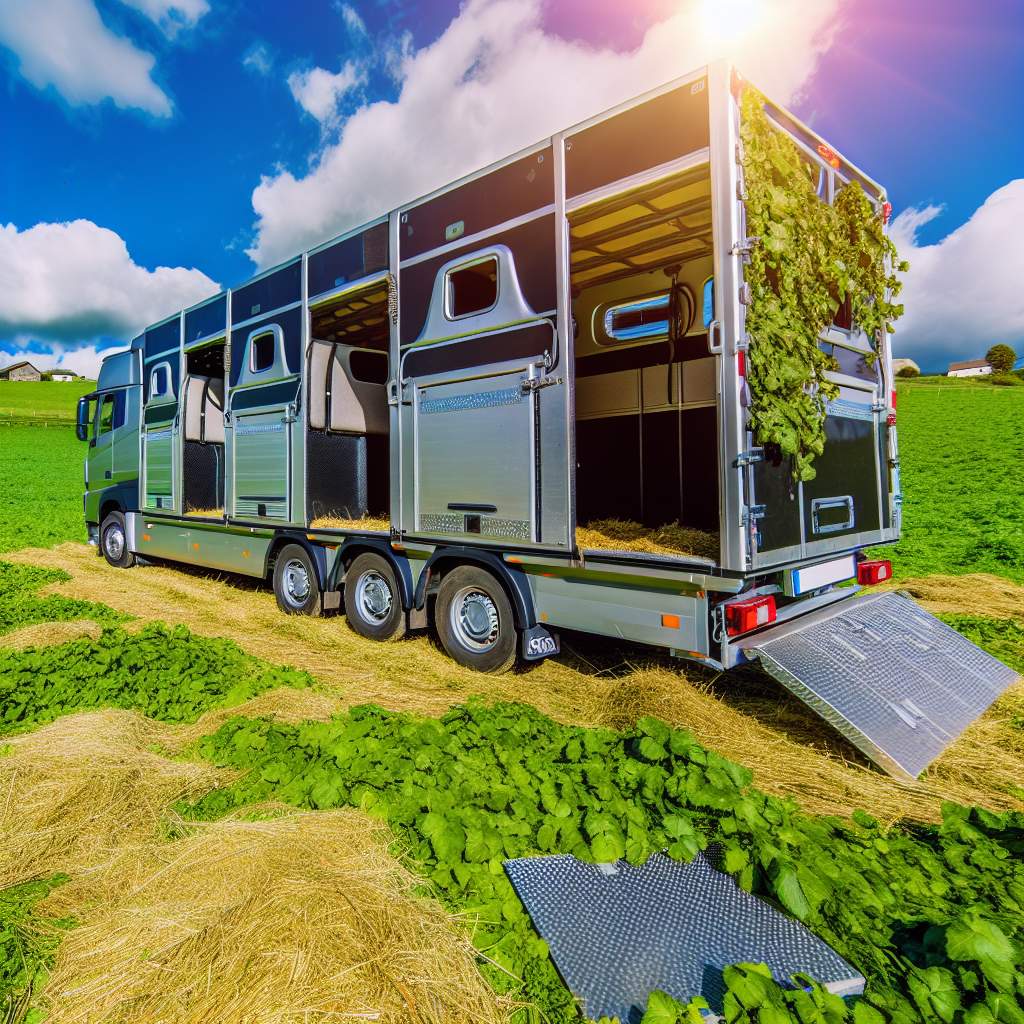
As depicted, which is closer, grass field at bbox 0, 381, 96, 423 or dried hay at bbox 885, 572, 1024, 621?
dried hay at bbox 885, 572, 1024, 621

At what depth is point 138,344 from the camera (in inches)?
385

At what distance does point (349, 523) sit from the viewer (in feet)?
22.5

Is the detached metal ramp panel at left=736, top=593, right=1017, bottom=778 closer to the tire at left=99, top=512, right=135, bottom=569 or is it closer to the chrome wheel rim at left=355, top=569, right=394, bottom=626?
the chrome wheel rim at left=355, top=569, right=394, bottom=626

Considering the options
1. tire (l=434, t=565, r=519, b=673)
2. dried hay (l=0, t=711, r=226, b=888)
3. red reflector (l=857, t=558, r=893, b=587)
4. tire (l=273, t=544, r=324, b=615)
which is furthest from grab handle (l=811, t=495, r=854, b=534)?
tire (l=273, t=544, r=324, b=615)

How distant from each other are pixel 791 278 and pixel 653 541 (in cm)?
193

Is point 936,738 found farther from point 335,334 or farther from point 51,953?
point 335,334

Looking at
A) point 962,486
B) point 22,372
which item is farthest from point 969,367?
point 22,372

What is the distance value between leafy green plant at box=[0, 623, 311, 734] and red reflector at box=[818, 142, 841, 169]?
5.20m

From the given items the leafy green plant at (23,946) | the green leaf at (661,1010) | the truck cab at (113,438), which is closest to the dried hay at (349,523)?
the leafy green plant at (23,946)

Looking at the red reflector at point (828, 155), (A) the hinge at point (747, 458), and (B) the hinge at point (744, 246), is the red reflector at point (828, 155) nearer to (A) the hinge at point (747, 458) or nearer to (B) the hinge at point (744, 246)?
(B) the hinge at point (744, 246)

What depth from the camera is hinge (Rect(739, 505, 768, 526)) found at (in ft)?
12.0

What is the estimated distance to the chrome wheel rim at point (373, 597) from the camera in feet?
20.3

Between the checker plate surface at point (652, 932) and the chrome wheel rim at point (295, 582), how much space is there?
513cm

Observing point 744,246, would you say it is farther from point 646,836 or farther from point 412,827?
point 412,827
